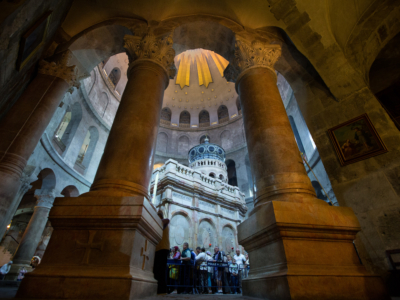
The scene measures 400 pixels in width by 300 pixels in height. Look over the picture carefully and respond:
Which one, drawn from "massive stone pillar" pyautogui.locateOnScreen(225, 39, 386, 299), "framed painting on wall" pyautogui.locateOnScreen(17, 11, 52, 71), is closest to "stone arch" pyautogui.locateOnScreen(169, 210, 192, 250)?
"massive stone pillar" pyautogui.locateOnScreen(225, 39, 386, 299)

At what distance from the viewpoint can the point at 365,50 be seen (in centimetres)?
525

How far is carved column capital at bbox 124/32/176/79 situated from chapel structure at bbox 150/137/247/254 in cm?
613

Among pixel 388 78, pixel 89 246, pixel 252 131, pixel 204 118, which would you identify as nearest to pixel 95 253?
pixel 89 246

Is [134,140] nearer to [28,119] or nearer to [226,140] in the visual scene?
[28,119]

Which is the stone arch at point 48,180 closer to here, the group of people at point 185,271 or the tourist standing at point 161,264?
the group of people at point 185,271

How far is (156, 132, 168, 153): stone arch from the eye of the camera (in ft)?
77.5

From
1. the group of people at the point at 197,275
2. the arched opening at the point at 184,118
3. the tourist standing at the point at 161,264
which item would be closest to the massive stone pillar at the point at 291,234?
the tourist standing at the point at 161,264

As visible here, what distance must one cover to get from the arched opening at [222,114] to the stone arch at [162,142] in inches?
256

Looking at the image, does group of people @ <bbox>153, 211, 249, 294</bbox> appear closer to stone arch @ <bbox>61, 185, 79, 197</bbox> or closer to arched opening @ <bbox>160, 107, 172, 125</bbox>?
stone arch @ <bbox>61, 185, 79, 197</bbox>

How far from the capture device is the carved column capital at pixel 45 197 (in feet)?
35.8

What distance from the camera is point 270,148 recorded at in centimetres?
318

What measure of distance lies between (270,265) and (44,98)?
5167 millimetres

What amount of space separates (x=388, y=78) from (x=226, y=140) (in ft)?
59.6

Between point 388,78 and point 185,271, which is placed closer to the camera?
point 185,271
